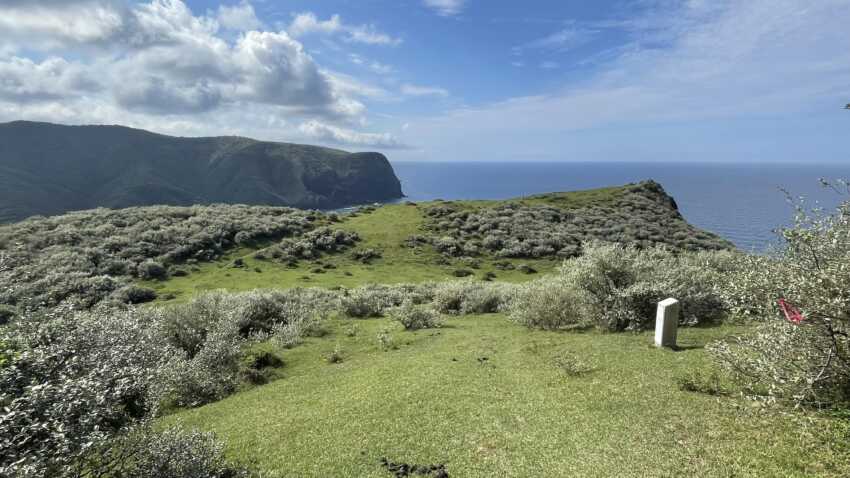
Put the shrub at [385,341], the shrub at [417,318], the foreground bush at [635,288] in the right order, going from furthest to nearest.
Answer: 1. the shrub at [417,318]
2. the shrub at [385,341]
3. the foreground bush at [635,288]

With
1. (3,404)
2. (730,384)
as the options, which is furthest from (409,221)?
(3,404)

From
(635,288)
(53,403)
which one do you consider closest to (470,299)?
(635,288)

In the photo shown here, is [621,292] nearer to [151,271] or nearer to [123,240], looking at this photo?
[151,271]

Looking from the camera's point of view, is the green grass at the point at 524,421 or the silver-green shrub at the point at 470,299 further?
the silver-green shrub at the point at 470,299

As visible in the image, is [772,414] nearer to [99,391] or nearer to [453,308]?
[99,391]

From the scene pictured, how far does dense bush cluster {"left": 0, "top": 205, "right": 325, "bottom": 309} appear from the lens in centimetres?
4419

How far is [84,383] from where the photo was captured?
24.5 ft

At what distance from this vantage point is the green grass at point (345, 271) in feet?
160

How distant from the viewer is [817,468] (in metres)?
8.59

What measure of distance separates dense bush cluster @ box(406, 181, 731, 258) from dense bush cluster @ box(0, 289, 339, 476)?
155 feet

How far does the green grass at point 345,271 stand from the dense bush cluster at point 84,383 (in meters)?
27.0

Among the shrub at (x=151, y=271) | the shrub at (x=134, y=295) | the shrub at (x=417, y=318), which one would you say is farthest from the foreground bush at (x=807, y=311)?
the shrub at (x=151, y=271)

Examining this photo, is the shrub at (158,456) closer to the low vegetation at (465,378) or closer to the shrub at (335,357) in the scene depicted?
the low vegetation at (465,378)

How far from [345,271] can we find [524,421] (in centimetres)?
4508
